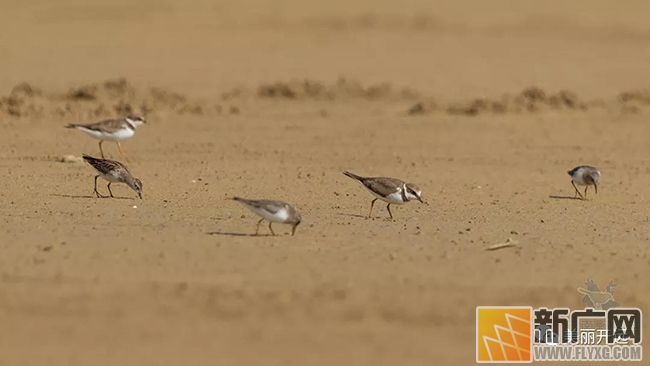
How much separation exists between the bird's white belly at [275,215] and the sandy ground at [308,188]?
0.27m

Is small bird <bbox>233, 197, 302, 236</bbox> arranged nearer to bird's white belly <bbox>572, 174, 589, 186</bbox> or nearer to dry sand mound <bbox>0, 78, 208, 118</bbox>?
bird's white belly <bbox>572, 174, 589, 186</bbox>

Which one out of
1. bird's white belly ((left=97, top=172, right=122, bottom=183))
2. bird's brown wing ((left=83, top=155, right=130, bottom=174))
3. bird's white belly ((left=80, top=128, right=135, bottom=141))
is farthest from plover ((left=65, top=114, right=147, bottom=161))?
bird's white belly ((left=97, top=172, right=122, bottom=183))

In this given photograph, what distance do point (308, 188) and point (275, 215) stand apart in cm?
376

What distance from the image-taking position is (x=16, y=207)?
1301cm

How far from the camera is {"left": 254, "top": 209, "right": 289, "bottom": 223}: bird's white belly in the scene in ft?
36.3

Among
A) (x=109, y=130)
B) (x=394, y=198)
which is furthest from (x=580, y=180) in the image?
(x=109, y=130)

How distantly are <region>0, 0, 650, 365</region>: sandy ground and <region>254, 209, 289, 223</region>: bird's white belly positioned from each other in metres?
0.27

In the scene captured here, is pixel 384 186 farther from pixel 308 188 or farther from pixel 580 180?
pixel 580 180

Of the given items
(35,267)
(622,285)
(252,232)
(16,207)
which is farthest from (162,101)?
(622,285)

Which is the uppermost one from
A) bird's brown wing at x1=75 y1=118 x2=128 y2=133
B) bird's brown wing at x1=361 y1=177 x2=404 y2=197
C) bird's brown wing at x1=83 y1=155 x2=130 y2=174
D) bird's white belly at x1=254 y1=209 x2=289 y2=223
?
bird's brown wing at x1=75 y1=118 x2=128 y2=133

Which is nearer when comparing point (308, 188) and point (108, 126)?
point (308, 188)

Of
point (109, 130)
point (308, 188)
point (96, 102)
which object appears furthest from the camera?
point (96, 102)

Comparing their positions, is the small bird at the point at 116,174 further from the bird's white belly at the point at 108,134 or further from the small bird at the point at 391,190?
the small bird at the point at 391,190

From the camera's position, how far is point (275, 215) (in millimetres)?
11055
